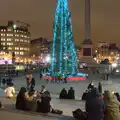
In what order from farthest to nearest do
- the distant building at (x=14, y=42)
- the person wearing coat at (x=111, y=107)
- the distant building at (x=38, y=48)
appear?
the distant building at (x=38, y=48), the distant building at (x=14, y=42), the person wearing coat at (x=111, y=107)

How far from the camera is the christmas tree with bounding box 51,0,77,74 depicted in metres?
32.8

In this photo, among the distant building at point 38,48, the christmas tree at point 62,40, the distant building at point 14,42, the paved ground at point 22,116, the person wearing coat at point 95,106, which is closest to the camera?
the person wearing coat at point 95,106

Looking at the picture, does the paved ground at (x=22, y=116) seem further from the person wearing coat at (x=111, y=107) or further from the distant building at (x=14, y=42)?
the distant building at (x=14, y=42)

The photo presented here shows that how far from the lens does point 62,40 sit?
33.0 meters

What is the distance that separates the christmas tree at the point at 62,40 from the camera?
32812 millimetres

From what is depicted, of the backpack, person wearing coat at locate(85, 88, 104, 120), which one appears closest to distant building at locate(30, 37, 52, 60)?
the backpack

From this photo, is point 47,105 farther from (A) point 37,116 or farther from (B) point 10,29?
(B) point 10,29

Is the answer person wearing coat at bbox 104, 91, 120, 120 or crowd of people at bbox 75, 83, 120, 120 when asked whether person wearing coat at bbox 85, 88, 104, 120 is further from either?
person wearing coat at bbox 104, 91, 120, 120

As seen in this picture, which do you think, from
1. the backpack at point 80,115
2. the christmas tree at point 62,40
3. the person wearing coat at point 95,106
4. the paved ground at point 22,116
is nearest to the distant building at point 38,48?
the christmas tree at point 62,40

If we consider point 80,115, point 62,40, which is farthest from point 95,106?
point 62,40

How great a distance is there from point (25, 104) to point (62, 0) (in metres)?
24.0

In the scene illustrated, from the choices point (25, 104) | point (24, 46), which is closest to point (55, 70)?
point (25, 104)

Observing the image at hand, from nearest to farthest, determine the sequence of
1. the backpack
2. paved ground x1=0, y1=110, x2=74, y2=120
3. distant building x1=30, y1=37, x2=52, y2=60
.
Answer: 1. the backpack
2. paved ground x1=0, y1=110, x2=74, y2=120
3. distant building x1=30, y1=37, x2=52, y2=60

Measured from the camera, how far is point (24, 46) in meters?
148
